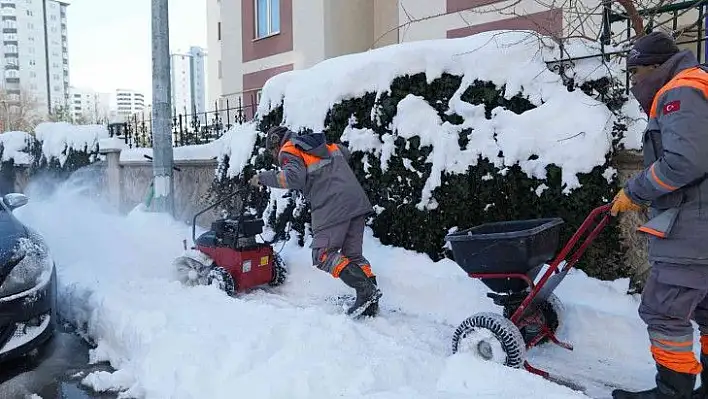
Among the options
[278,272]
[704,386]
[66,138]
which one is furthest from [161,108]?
[66,138]

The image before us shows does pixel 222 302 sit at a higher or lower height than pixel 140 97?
lower

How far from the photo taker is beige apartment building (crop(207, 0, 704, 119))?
1154 centimetres

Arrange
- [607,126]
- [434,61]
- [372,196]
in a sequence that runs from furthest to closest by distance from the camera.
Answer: [372,196] < [434,61] < [607,126]

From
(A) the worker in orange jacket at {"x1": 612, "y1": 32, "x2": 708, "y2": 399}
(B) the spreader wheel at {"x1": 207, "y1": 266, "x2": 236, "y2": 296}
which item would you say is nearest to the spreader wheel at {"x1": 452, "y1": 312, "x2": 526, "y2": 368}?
(A) the worker in orange jacket at {"x1": 612, "y1": 32, "x2": 708, "y2": 399}

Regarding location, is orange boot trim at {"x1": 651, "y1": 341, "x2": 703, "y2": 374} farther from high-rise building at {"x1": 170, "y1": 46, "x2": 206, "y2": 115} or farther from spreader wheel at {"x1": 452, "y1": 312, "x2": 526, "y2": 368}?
high-rise building at {"x1": 170, "y1": 46, "x2": 206, "y2": 115}

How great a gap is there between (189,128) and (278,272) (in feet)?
20.9

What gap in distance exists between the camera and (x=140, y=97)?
241 ft

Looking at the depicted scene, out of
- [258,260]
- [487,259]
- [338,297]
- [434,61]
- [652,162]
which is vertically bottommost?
[338,297]

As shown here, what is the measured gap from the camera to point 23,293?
13.1 ft

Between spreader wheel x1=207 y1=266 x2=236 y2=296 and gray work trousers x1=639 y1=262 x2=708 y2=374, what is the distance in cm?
360

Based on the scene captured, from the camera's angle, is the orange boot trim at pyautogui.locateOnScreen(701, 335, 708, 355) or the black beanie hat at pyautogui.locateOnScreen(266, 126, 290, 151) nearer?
the orange boot trim at pyautogui.locateOnScreen(701, 335, 708, 355)

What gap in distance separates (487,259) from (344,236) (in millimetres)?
1592

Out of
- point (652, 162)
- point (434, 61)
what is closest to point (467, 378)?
point (652, 162)

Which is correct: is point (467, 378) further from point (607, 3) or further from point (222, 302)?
point (607, 3)
